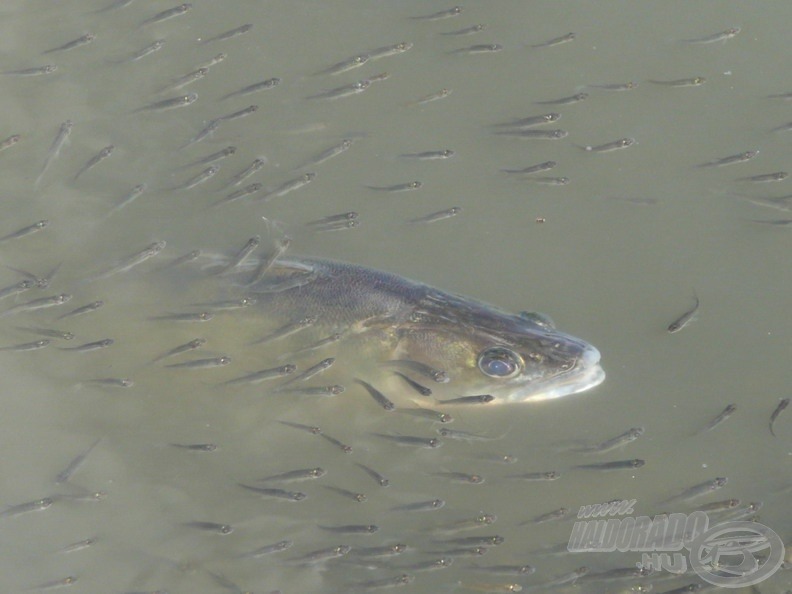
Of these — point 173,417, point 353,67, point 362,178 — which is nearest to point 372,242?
point 362,178

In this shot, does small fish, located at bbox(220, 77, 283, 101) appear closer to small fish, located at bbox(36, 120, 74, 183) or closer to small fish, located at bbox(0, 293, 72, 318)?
small fish, located at bbox(36, 120, 74, 183)

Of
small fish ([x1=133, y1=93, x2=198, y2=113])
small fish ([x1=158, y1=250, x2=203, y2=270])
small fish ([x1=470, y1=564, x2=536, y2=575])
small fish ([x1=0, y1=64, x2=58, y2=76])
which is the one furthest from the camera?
small fish ([x1=0, y1=64, x2=58, y2=76])

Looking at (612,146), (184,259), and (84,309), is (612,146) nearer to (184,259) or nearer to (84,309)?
(184,259)

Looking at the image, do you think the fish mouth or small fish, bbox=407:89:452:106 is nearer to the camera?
the fish mouth

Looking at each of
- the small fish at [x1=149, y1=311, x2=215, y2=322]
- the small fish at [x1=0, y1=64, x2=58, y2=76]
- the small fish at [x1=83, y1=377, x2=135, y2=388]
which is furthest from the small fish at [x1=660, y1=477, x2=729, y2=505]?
the small fish at [x1=0, y1=64, x2=58, y2=76]

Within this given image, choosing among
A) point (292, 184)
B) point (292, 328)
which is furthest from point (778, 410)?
point (292, 184)

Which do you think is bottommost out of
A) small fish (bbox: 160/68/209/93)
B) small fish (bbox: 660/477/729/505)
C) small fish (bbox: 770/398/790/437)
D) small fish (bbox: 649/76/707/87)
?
small fish (bbox: 660/477/729/505)
